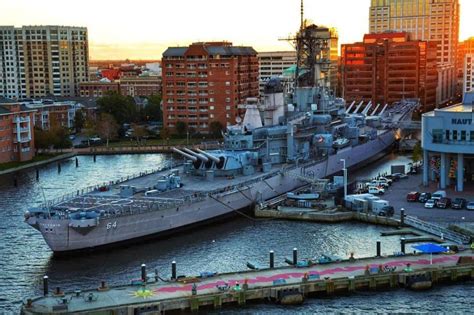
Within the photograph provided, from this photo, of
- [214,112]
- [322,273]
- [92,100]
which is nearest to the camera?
[322,273]

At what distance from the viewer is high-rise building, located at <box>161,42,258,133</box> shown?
8769 cm

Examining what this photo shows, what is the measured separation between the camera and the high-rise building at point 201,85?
8769 centimetres

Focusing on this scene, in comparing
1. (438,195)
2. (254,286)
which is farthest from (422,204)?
(254,286)

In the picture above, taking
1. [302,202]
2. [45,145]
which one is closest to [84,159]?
[45,145]

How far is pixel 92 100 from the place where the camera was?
103375 mm

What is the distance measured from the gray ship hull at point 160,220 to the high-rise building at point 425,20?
103348mm

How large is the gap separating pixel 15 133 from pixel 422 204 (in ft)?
137

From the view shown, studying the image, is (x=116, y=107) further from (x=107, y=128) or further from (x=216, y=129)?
(x=216, y=129)

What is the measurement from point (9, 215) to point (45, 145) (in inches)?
1204

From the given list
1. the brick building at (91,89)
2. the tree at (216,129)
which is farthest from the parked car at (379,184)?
the brick building at (91,89)

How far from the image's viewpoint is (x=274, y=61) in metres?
146

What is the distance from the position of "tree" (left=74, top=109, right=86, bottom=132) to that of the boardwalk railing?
62727mm

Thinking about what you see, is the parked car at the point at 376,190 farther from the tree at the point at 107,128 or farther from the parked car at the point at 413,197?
the tree at the point at 107,128

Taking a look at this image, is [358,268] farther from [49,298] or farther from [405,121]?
[405,121]
